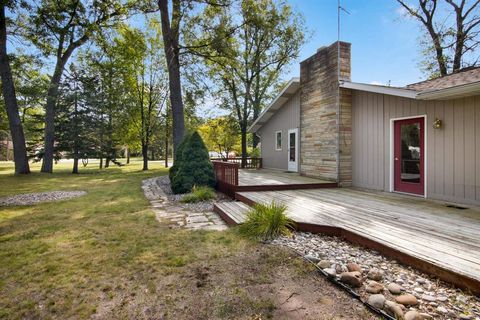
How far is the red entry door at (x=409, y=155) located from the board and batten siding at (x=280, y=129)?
16.1ft

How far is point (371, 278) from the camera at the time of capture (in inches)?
98.0

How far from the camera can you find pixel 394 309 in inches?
78.7

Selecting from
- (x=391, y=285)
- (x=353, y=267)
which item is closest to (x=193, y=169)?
(x=353, y=267)

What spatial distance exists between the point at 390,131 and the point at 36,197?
32.5ft

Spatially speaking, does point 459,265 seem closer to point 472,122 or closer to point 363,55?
point 472,122

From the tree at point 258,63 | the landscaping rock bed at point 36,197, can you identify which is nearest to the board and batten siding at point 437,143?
the landscaping rock bed at point 36,197

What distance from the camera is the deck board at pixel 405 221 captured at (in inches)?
104

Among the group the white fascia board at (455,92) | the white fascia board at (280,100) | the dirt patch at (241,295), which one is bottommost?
the dirt patch at (241,295)

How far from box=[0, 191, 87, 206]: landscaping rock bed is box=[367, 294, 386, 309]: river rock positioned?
7.81 meters

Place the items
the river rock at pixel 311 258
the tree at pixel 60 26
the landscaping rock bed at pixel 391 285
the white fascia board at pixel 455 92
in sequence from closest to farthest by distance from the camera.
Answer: the landscaping rock bed at pixel 391 285, the river rock at pixel 311 258, the white fascia board at pixel 455 92, the tree at pixel 60 26

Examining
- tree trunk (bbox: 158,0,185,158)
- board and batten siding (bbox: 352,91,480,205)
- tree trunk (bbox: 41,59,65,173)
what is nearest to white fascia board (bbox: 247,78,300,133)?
board and batten siding (bbox: 352,91,480,205)

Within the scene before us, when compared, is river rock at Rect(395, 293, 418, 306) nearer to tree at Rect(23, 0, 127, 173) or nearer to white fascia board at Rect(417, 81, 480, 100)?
white fascia board at Rect(417, 81, 480, 100)

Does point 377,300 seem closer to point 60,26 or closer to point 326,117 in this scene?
point 326,117

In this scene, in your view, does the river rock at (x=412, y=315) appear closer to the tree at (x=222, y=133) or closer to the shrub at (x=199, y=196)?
the shrub at (x=199, y=196)
